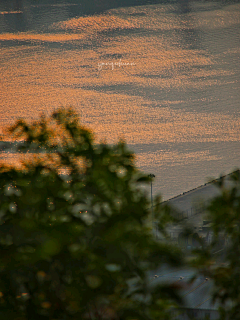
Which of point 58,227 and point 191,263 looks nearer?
point 58,227

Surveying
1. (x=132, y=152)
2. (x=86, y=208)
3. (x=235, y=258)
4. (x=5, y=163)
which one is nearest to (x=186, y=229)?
(x=235, y=258)

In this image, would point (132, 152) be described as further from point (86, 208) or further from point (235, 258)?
point (235, 258)

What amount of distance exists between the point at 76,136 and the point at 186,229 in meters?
1.54

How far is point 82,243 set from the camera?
254 centimetres

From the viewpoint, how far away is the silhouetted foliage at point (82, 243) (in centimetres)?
237

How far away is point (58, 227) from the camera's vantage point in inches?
89.0

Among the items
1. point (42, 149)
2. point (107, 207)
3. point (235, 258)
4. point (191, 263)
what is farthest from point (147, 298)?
point (42, 149)

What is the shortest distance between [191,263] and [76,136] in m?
1.56

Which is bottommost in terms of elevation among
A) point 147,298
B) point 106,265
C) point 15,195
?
point 147,298

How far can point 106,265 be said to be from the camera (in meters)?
2.52

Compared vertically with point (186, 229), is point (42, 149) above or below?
above

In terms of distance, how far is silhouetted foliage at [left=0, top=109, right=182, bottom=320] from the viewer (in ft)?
7.78

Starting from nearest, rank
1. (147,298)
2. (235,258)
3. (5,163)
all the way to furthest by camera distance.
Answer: (147,298), (5,163), (235,258)

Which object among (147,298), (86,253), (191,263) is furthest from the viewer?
(191,263)
